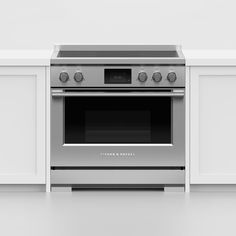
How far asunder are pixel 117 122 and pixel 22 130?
0.66m

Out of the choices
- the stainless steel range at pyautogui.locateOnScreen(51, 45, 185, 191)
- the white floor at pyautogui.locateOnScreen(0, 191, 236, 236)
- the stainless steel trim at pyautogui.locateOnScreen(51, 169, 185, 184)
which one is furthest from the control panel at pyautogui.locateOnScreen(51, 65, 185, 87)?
the white floor at pyautogui.locateOnScreen(0, 191, 236, 236)

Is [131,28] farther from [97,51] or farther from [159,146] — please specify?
[159,146]

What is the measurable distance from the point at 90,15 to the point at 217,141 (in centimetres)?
182

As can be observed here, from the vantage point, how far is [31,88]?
557cm

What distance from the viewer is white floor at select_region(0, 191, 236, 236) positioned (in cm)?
441

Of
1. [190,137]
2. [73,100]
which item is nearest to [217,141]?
[190,137]

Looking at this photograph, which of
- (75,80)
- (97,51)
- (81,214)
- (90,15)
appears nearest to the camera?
(81,214)

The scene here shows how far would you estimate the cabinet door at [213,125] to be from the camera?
556 cm

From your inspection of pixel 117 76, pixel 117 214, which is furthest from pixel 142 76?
pixel 117 214

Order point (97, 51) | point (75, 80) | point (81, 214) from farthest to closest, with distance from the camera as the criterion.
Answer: point (97, 51) < point (75, 80) < point (81, 214)

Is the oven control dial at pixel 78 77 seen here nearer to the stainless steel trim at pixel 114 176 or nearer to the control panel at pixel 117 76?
the control panel at pixel 117 76

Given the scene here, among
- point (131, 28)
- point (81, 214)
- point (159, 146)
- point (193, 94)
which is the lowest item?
→ point (81, 214)

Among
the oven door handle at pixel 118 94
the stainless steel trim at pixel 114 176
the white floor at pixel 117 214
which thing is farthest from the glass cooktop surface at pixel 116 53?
the white floor at pixel 117 214

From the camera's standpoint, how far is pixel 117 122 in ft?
18.5
